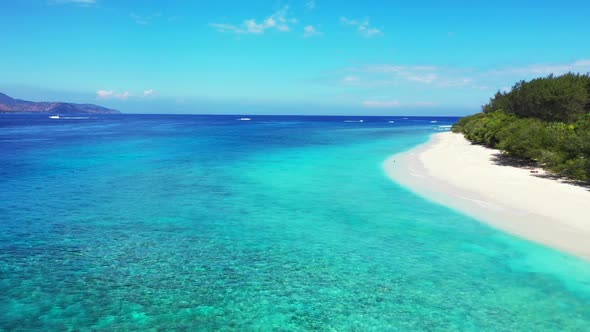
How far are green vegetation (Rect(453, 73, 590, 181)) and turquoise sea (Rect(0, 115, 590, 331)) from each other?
30.3ft

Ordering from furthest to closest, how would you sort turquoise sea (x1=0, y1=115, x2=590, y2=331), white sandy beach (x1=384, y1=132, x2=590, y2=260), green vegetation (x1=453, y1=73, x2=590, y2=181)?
green vegetation (x1=453, y1=73, x2=590, y2=181), white sandy beach (x1=384, y1=132, x2=590, y2=260), turquoise sea (x1=0, y1=115, x2=590, y2=331)

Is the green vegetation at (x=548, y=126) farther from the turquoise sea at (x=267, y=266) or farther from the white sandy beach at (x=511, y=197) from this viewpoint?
the turquoise sea at (x=267, y=266)

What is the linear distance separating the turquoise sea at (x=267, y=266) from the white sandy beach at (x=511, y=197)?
1.09m

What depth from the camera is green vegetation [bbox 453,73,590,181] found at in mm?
20688

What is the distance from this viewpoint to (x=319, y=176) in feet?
84.7

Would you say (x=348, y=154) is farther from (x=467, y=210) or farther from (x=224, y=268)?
(x=224, y=268)

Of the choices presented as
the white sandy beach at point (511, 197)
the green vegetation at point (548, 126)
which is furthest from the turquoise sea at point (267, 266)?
the green vegetation at point (548, 126)

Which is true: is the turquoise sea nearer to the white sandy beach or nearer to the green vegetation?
the white sandy beach

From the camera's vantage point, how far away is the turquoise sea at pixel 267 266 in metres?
8.12

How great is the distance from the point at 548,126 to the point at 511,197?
14.3 metres

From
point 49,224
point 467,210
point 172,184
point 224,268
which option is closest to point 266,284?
point 224,268

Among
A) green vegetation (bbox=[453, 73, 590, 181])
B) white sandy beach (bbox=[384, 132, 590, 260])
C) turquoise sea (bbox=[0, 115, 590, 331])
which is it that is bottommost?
turquoise sea (bbox=[0, 115, 590, 331])

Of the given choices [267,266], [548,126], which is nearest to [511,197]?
[267,266]

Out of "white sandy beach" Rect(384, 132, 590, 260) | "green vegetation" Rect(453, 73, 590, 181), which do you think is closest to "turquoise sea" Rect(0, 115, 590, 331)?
"white sandy beach" Rect(384, 132, 590, 260)
